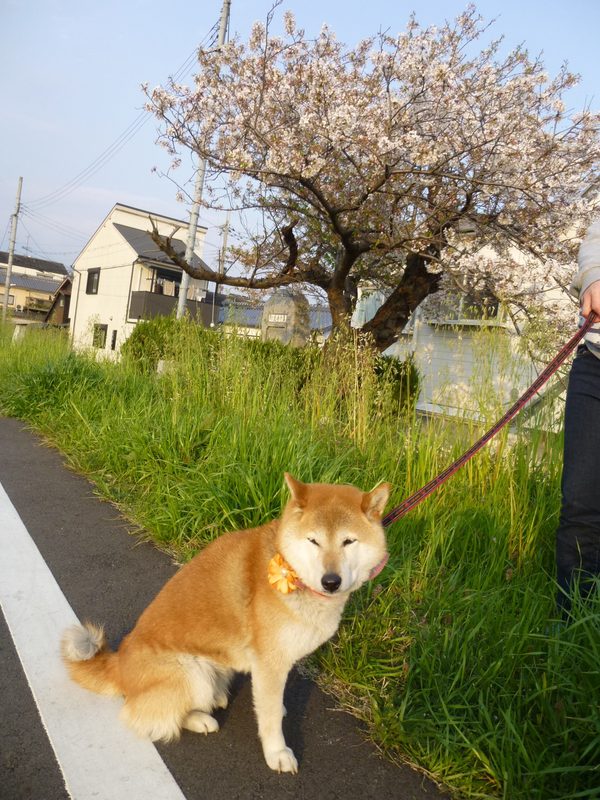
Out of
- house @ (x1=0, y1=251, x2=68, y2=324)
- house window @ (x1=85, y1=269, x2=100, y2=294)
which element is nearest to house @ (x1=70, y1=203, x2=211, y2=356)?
house window @ (x1=85, y1=269, x2=100, y2=294)

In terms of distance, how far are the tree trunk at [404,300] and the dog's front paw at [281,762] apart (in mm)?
8891

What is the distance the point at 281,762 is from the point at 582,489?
1834 millimetres

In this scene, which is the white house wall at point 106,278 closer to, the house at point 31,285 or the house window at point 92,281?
the house window at point 92,281

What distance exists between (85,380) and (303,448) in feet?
14.8

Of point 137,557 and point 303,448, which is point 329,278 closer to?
point 303,448

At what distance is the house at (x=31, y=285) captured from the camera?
54688mm

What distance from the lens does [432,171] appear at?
8.38m

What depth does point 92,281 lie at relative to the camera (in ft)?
131

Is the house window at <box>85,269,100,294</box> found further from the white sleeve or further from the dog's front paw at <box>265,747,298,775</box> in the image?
the dog's front paw at <box>265,747,298,775</box>

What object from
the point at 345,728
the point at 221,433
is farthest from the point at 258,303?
the point at 345,728

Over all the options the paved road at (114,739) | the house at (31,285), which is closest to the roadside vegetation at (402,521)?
the paved road at (114,739)

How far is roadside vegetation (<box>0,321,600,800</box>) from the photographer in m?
2.07

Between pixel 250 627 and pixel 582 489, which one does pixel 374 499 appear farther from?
pixel 582 489

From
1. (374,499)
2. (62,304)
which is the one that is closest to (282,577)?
(374,499)
